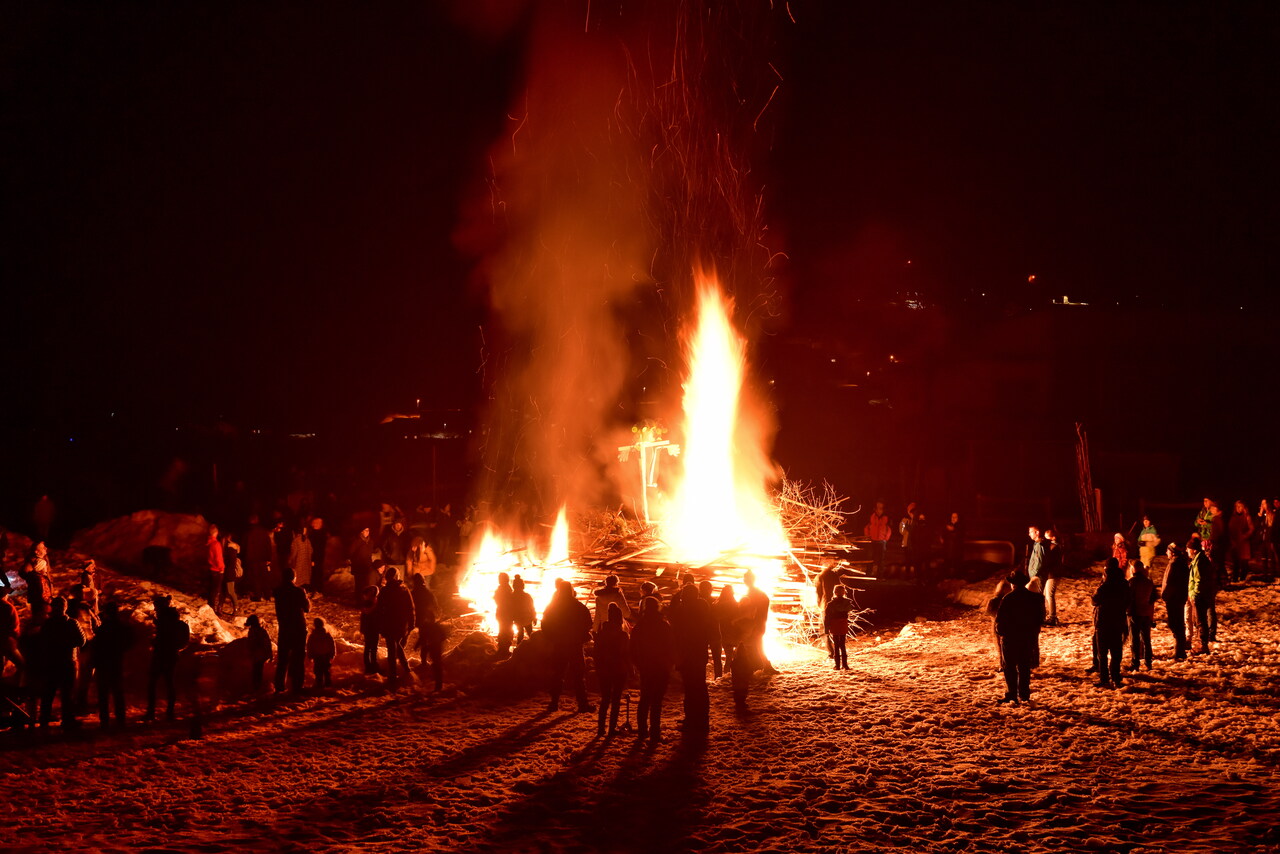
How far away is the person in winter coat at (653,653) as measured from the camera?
8383 mm

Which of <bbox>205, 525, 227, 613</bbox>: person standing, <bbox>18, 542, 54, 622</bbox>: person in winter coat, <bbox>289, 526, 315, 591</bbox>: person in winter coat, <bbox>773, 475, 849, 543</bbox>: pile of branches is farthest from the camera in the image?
<bbox>773, 475, 849, 543</bbox>: pile of branches

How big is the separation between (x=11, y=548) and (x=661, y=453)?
1372 cm

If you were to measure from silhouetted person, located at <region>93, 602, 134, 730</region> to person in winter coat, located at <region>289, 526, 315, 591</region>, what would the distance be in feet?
25.0

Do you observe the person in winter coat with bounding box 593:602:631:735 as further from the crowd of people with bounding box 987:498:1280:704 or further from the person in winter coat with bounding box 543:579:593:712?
the crowd of people with bounding box 987:498:1280:704

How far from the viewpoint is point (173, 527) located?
18203mm

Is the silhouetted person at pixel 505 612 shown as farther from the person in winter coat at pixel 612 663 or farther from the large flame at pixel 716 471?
the large flame at pixel 716 471

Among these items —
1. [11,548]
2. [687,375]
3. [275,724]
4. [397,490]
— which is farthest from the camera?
[397,490]

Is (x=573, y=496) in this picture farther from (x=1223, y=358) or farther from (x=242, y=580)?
(x=1223, y=358)

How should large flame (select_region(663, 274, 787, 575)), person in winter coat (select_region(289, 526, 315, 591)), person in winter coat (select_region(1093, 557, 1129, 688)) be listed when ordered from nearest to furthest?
person in winter coat (select_region(1093, 557, 1129, 688)) < large flame (select_region(663, 274, 787, 575)) < person in winter coat (select_region(289, 526, 315, 591))

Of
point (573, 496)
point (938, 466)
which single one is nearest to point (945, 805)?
point (573, 496)

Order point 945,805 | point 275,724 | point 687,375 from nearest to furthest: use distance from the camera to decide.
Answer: point 945,805 → point 275,724 → point 687,375

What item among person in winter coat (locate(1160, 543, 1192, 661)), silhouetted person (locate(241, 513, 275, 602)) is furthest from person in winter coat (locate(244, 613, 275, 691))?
person in winter coat (locate(1160, 543, 1192, 661))

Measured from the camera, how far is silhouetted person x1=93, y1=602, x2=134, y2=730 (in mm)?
8641

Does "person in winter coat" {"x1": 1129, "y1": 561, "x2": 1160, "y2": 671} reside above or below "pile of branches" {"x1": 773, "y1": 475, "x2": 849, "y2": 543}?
below
